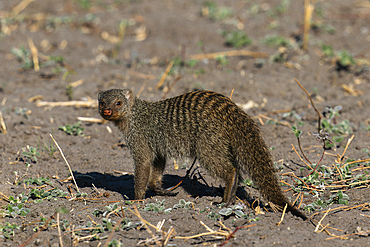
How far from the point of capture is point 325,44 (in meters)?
7.55

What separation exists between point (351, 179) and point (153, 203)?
1.71 metres

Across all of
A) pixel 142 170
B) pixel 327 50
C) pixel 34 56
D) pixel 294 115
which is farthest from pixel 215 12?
pixel 142 170

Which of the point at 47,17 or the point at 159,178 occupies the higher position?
the point at 47,17

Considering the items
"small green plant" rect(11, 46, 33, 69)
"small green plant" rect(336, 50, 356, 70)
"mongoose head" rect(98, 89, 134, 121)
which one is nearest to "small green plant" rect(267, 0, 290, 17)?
"small green plant" rect(336, 50, 356, 70)

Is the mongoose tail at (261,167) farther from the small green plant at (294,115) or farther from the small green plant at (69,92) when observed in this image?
the small green plant at (69,92)

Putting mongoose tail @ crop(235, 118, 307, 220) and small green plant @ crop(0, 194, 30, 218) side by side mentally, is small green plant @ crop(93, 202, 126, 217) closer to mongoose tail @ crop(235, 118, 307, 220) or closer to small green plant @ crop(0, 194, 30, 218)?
small green plant @ crop(0, 194, 30, 218)

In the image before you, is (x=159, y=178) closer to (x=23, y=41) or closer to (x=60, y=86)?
(x=60, y=86)

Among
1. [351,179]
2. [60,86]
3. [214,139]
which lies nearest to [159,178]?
[214,139]

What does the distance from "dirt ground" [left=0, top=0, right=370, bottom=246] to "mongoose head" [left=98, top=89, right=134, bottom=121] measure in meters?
0.69

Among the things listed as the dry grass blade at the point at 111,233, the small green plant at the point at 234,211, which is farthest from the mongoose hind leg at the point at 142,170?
the small green plant at the point at 234,211

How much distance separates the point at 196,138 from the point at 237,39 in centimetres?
440

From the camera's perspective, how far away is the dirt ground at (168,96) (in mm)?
3264

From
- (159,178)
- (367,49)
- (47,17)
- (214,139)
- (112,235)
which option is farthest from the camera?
(47,17)

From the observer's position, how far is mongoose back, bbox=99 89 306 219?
11.1 ft
